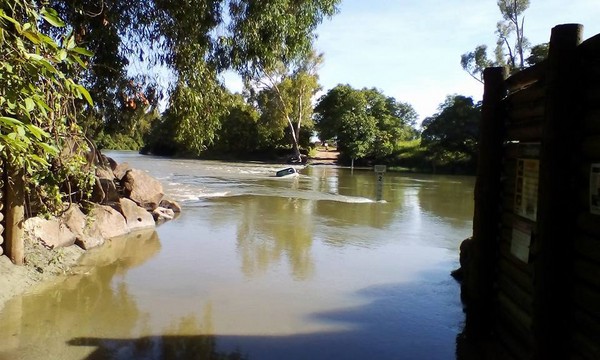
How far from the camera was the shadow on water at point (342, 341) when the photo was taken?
5.02m

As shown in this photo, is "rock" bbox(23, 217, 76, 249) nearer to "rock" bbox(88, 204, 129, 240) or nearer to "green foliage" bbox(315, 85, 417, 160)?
"rock" bbox(88, 204, 129, 240)

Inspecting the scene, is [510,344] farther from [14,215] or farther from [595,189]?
[14,215]

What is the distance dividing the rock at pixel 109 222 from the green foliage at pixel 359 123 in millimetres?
45404

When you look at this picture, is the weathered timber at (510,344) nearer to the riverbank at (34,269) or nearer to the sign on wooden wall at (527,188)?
the sign on wooden wall at (527,188)

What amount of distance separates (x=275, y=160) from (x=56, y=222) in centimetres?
5841

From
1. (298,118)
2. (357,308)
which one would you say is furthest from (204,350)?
(298,118)

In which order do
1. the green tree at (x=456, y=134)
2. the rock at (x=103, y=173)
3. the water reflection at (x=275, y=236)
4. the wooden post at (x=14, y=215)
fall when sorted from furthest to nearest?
the green tree at (x=456, y=134), the rock at (x=103, y=173), the water reflection at (x=275, y=236), the wooden post at (x=14, y=215)

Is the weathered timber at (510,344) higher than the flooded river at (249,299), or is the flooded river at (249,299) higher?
the weathered timber at (510,344)

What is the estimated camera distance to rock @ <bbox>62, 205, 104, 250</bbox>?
9026mm

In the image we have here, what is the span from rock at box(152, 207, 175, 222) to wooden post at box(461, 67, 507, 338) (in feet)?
32.4

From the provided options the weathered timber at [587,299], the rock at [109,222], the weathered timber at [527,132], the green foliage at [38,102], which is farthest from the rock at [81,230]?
the weathered timber at [587,299]

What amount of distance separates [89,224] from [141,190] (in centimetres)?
621

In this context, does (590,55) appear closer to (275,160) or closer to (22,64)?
(22,64)

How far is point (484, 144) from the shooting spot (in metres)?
4.55
